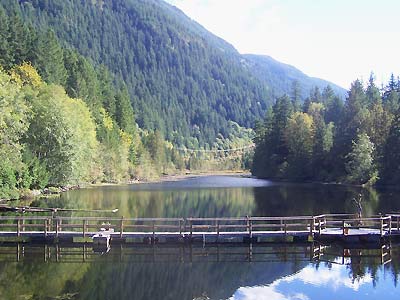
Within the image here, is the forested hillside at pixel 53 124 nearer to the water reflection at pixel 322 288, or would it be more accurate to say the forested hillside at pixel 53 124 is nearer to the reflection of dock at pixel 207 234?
the reflection of dock at pixel 207 234

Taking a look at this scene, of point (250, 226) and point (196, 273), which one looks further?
point (250, 226)

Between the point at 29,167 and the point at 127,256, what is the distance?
1847 inches

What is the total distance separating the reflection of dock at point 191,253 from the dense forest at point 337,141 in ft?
236

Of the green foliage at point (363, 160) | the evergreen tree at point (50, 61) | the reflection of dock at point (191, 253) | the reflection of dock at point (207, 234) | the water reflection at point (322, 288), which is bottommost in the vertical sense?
the water reflection at point (322, 288)

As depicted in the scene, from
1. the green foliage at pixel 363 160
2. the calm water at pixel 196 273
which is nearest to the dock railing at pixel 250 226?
the calm water at pixel 196 273

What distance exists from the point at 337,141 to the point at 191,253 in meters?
97.0

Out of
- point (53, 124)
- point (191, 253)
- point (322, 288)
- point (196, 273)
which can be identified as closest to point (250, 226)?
point (191, 253)

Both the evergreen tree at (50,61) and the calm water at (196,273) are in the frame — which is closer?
the calm water at (196,273)

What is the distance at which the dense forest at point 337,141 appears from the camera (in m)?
112

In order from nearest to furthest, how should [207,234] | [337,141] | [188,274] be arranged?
1. [188,274]
2. [207,234]
3. [337,141]

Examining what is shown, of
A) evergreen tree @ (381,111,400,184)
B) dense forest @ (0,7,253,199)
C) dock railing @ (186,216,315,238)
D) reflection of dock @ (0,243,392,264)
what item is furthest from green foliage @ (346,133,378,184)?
reflection of dock @ (0,243,392,264)

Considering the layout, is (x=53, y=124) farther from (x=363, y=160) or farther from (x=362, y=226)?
(x=363, y=160)

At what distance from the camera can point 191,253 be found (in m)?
39.1

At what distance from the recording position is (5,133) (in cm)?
6819
